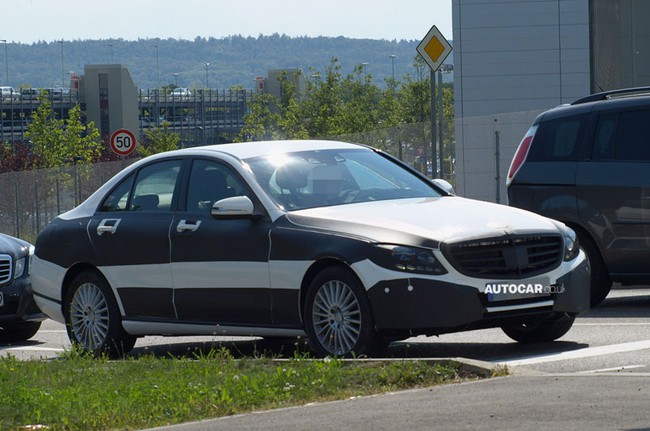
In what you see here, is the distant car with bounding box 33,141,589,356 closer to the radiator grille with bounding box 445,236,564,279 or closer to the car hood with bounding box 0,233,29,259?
the radiator grille with bounding box 445,236,564,279

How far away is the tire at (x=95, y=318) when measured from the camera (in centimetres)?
1156

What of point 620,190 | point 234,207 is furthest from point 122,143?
point 234,207

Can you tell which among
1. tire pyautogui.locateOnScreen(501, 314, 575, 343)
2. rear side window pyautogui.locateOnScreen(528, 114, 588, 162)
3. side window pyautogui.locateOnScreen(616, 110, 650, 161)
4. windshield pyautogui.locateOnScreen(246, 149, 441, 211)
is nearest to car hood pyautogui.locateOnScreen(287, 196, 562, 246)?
windshield pyautogui.locateOnScreen(246, 149, 441, 211)

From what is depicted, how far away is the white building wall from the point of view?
31906 millimetres

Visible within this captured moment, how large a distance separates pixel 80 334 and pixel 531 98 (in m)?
22.1

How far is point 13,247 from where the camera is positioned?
1430cm

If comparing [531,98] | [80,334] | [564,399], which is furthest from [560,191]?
[531,98]

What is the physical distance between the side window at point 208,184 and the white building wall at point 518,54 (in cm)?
2165

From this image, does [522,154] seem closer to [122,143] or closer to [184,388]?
[184,388]

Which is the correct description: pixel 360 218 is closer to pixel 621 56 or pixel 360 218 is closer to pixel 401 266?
pixel 401 266

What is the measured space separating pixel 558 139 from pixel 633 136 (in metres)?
0.75

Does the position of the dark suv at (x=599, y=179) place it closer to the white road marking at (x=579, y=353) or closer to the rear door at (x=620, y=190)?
the rear door at (x=620, y=190)

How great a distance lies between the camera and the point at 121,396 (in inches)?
327

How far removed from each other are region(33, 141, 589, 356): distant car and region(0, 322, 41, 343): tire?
209 cm
